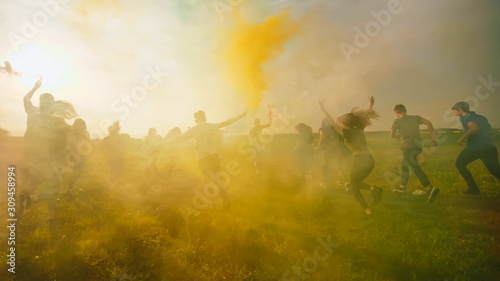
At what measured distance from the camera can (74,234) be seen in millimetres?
6262

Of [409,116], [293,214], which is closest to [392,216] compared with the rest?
[293,214]

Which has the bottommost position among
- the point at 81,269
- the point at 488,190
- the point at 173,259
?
the point at 488,190

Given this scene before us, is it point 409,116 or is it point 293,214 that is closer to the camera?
point 293,214

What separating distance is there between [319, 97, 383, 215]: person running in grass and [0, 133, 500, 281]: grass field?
36.4 inches

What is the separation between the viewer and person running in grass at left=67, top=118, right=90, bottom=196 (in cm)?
896

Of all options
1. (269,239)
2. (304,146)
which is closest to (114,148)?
(304,146)

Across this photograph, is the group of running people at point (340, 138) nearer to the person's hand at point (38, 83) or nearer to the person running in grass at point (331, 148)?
the person's hand at point (38, 83)

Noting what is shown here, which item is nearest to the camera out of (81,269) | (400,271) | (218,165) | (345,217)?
(400,271)

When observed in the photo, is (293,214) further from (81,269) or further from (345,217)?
(81,269)

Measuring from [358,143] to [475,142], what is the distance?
12.7ft

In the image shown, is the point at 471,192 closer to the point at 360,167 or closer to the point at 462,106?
the point at 462,106

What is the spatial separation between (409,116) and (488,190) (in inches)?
136

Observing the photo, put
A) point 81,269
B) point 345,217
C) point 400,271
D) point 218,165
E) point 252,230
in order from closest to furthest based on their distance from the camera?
point 400,271 < point 81,269 < point 252,230 < point 345,217 < point 218,165

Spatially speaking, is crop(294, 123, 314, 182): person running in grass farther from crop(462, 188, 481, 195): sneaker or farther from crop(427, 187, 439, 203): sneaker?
crop(462, 188, 481, 195): sneaker
